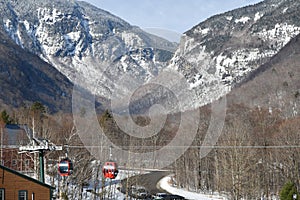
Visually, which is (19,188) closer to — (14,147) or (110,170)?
(110,170)

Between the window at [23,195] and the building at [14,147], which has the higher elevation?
the building at [14,147]

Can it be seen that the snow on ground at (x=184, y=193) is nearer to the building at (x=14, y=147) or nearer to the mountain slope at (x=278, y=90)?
the building at (x=14, y=147)

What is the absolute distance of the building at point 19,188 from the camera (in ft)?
141

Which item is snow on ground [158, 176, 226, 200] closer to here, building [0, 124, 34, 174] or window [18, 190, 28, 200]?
building [0, 124, 34, 174]

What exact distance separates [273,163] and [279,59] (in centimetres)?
12781

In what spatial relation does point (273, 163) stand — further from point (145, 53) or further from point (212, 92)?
point (145, 53)

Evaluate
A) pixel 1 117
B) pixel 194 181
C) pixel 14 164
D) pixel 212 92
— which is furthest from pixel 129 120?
pixel 1 117

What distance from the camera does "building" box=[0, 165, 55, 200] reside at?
141 feet

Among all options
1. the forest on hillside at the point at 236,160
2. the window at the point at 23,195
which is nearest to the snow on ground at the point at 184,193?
the forest on hillside at the point at 236,160

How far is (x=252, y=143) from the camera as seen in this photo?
62562 mm

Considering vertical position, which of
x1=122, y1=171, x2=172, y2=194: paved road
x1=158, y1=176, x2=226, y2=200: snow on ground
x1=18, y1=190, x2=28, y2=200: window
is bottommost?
x1=158, y1=176, x2=226, y2=200: snow on ground

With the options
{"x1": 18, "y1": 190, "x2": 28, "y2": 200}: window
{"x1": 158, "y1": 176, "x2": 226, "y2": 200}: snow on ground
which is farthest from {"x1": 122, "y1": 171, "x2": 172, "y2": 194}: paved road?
{"x1": 18, "y1": 190, "x2": 28, "y2": 200}: window

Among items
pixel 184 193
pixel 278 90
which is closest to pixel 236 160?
pixel 184 193

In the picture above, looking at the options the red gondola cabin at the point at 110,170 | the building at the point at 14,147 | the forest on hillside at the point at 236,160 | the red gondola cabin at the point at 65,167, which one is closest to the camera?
the red gondola cabin at the point at 65,167
